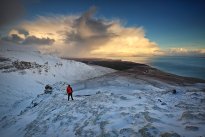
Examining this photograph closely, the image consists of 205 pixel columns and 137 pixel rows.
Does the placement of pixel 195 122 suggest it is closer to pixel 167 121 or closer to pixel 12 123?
pixel 167 121

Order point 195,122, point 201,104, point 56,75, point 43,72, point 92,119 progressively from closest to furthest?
point 195,122, point 92,119, point 201,104, point 43,72, point 56,75

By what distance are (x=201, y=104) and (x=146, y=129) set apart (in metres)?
8.26

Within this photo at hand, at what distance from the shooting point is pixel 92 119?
1300 cm

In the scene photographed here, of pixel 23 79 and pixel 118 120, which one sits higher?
pixel 118 120

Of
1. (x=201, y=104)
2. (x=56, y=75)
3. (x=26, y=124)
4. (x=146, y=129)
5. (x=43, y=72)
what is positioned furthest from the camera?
(x=56, y=75)

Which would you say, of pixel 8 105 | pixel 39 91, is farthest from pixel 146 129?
pixel 39 91

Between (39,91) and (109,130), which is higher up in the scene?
(109,130)

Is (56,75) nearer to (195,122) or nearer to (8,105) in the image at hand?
(8,105)

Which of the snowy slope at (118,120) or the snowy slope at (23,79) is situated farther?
the snowy slope at (23,79)

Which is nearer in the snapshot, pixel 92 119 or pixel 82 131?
pixel 82 131

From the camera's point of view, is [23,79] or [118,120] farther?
[23,79]

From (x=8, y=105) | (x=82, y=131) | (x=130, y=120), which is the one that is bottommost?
(x=8, y=105)

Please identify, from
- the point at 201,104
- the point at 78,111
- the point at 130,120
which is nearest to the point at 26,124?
the point at 78,111

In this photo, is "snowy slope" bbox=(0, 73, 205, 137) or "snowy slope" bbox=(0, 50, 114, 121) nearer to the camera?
"snowy slope" bbox=(0, 73, 205, 137)
